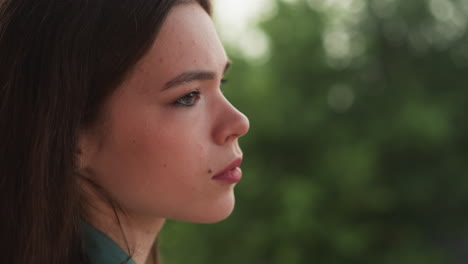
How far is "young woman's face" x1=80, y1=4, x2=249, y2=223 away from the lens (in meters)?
1.63

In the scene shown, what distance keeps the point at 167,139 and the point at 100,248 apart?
376mm

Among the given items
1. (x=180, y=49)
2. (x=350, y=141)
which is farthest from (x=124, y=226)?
(x=350, y=141)

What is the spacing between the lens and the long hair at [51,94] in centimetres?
155

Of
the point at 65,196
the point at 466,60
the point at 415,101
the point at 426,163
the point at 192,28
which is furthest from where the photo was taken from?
the point at 466,60

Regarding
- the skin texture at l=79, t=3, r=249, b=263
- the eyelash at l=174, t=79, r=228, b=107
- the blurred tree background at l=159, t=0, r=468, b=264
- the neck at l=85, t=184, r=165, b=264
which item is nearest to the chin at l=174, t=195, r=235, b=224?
the skin texture at l=79, t=3, r=249, b=263

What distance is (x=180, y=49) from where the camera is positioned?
1.64 meters

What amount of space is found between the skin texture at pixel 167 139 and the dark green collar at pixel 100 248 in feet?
0.10

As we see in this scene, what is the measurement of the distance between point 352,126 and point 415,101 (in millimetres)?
1113

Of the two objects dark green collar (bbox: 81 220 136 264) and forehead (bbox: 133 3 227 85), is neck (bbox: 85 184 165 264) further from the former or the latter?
forehead (bbox: 133 3 227 85)

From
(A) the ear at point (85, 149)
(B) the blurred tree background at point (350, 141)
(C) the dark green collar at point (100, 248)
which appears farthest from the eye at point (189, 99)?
(B) the blurred tree background at point (350, 141)

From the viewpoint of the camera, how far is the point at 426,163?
10023 millimetres

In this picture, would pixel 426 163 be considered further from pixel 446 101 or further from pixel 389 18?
pixel 389 18

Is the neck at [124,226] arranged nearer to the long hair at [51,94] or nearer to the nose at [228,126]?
the long hair at [51,94]

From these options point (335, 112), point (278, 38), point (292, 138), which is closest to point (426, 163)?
point (335, 112)
